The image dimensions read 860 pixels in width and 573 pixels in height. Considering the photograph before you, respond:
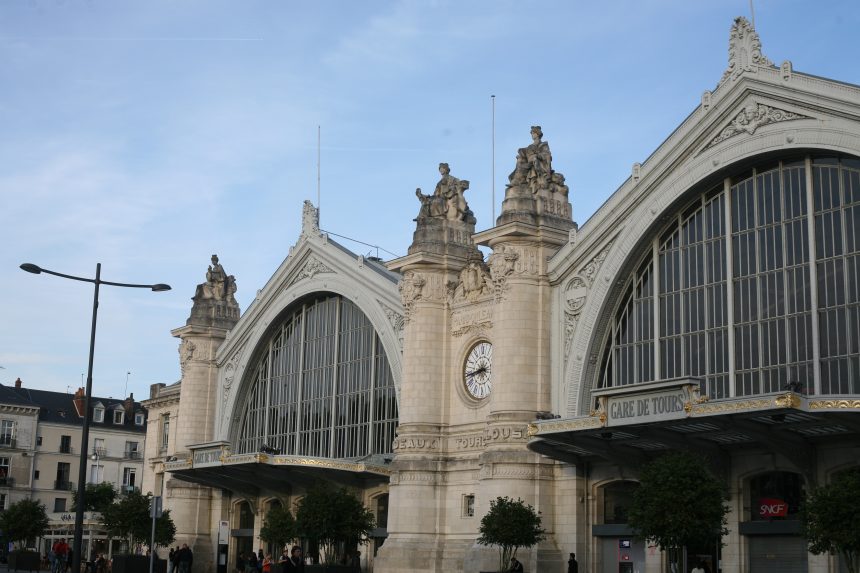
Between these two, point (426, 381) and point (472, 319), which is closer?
point (472, 319)

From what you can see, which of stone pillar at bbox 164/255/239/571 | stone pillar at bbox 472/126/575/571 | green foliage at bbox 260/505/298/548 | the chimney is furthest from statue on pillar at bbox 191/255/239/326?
the chimney

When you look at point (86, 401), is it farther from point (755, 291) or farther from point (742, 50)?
point (742, 50)

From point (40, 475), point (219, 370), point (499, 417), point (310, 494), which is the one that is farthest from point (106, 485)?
point (499, 417)

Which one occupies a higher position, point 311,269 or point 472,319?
point 311,269

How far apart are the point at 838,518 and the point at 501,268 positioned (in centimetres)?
1847

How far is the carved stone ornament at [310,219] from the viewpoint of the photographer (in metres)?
61.2

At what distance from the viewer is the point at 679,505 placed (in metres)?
32.2

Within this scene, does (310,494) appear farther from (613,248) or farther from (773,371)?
(773,371)

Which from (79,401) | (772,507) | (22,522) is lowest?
(22,522)

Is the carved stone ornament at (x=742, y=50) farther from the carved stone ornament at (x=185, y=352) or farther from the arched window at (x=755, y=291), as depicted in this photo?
the carved stone ornament at (x=185, y=352)

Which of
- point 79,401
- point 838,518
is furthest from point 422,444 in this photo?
point 79,401

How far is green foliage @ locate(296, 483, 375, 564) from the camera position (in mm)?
46875

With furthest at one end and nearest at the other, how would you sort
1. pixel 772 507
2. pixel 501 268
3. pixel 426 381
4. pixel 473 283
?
pixel 426 381 < pixel 473 283 < pixel 501 268 < pixel 772 507

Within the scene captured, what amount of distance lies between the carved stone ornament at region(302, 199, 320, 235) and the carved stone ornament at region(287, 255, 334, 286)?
5.13 ft
